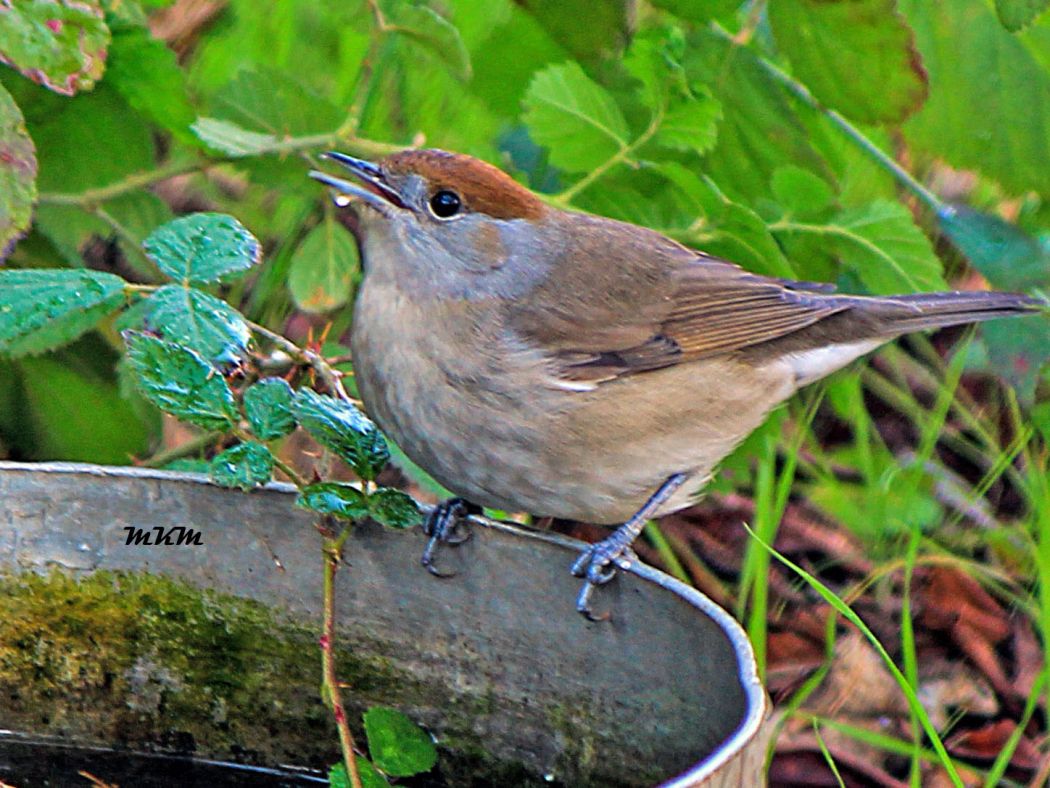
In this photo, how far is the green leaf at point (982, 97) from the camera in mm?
3531

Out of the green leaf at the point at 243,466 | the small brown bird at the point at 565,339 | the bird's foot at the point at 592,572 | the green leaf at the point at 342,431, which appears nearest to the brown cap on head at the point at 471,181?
the small brown bird at the point at 565,339

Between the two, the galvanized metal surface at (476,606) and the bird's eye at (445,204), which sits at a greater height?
the bird's eye at (445,204)

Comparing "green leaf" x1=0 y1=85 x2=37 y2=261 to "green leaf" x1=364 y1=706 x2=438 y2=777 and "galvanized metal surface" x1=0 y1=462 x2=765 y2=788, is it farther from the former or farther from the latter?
"green leaf" x1=364 y1=706 x2=438 y2=777

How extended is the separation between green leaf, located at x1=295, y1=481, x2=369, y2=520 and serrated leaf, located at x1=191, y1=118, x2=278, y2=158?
108cm

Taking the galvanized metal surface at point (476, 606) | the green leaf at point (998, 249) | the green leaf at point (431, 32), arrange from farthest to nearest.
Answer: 1. the green leaf at point (998, 249)
2. the green leaf at point (431, 32)
3. the galvanized metal surface at point (476, 606)

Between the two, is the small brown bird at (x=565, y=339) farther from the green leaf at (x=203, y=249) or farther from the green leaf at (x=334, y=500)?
the green leaf at (x=203, y=249)

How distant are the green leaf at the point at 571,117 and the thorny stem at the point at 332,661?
1.38 m

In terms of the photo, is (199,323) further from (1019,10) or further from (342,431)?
(1019,10)

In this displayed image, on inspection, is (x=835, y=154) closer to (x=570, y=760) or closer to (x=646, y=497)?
(x=646, y=497)

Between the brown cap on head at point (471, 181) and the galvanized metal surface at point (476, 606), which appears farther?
the brown cap on head at point (471, 181)

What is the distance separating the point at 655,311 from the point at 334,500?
49.6 inches

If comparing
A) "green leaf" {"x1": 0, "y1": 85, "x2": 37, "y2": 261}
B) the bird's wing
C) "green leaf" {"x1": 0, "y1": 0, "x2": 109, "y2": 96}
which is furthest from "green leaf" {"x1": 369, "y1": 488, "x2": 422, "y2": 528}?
"green leaf" {"x1": 0, "y1": 0, "x2": 109, "y2": 96}

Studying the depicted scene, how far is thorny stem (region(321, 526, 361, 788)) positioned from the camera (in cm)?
188

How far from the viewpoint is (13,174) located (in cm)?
267
